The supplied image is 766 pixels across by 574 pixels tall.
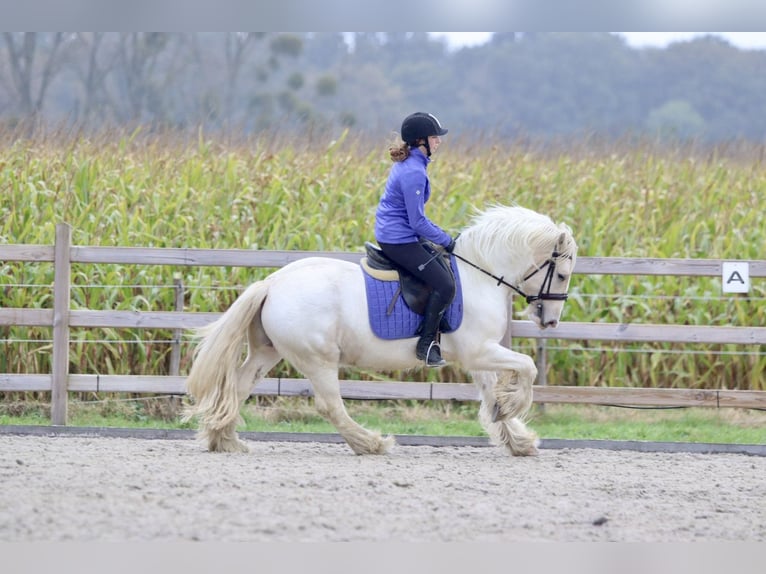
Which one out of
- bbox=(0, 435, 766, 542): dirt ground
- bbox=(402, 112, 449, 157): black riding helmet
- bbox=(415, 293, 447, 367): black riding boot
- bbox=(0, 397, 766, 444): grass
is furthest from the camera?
bbox=(0, 397, 766, 444): grass

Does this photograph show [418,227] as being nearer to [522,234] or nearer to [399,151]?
[399,151]

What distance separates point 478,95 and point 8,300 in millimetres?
24542

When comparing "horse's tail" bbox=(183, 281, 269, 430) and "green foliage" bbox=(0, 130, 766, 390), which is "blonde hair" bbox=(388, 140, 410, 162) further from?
"green foliage" bbox=(0, 130, 766, 390)

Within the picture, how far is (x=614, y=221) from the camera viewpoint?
11500 mm

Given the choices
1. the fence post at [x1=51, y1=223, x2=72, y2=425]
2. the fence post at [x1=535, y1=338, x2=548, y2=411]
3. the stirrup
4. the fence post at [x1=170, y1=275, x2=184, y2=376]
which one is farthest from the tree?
the stirrup

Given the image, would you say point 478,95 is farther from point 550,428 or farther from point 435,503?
point 435,503

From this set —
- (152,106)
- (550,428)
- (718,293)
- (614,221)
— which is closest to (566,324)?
(550,428)

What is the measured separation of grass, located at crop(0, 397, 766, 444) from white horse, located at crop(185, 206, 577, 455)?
154cm

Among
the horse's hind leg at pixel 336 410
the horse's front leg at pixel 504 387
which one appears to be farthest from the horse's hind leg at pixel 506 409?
the horse's hind leg at pixel 336 410

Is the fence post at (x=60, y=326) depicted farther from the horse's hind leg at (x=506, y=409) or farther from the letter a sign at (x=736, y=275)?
the letter a sign at (x=736, y=275)

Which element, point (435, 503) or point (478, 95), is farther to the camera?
point (478, 95)

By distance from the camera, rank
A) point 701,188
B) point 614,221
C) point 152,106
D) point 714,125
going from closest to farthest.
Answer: point 614,221 → point 701,188 → point 152,106 → point 714,125

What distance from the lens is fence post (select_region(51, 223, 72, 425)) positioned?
841cm

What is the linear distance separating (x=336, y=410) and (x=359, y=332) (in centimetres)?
52
